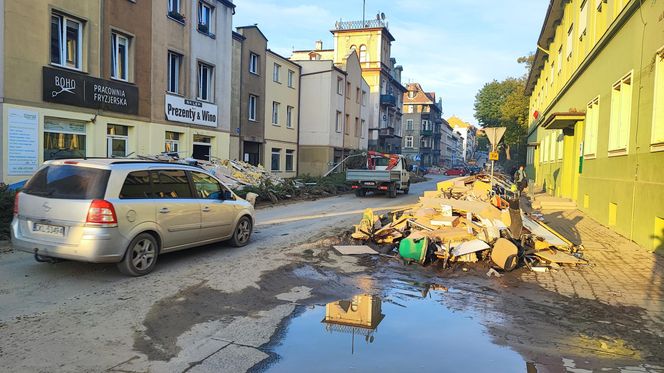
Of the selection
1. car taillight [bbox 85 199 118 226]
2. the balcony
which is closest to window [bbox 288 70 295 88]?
the balcony

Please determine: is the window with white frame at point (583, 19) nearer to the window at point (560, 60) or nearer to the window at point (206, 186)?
the window at point (560, 60)

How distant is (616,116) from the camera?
1188cm

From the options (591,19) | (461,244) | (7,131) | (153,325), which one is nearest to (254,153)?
(7,131)

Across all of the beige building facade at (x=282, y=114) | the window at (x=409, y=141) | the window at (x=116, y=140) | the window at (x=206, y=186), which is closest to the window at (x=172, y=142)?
the window at (x=116, y=140)

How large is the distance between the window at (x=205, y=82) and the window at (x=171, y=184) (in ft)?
51.5

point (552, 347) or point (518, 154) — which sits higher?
point (518, 154)

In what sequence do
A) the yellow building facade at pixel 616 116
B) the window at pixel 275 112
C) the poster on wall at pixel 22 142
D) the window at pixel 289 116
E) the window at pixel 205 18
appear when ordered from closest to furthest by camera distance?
the yellow building facade at pixel 616 116 < the poster on wall at pixel 22 142 < the window at pixel 205 18 < the window at pixel 275 112 < the window at pixel 289 116

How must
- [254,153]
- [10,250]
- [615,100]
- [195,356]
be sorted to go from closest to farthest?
[195,356], [10,250], [615,100], [254,153]

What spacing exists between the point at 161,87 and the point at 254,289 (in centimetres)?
1564

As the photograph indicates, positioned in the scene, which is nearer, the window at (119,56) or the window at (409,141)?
the window at (119,56)

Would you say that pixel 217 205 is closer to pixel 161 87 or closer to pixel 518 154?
pixel 161 87

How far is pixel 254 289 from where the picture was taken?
6.36 meters

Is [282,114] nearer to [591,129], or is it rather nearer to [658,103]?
[591,129]

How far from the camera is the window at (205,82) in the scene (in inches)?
894
